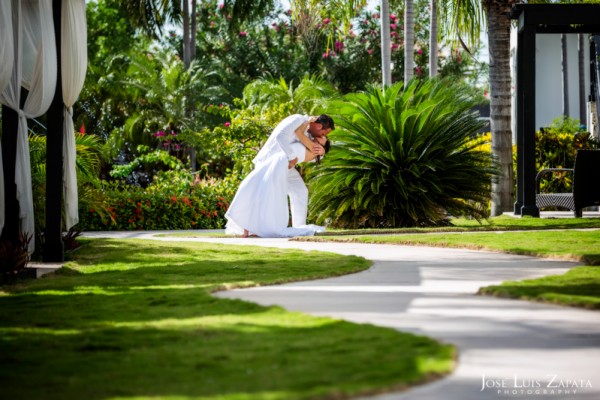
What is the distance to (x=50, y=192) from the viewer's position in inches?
442

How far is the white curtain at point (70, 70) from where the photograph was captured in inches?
453

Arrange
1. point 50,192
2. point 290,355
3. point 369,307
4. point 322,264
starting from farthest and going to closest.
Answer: point 50,192
point 322,264
point 369,307
point 290,355

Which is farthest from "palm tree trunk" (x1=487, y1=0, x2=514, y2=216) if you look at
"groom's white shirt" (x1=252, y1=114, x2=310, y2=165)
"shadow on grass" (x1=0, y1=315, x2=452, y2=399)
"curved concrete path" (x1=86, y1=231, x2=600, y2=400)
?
"shadow on grass" (x1=0, y1=315, x2=452, y2=399)

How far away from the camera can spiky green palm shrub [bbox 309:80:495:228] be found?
51.8ft

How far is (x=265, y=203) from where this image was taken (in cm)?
1519

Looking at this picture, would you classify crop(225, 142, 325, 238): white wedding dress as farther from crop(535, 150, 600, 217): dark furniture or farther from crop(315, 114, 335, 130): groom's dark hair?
crop(535, 150, 600, 217): dark furniture

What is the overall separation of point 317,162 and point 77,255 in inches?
208

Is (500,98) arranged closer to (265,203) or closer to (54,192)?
(265,203)

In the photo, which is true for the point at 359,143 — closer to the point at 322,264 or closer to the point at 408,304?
the point at 322,264

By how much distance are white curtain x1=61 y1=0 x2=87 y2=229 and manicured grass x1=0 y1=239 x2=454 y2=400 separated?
10.6ft

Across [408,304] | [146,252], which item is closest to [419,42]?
[146,252]

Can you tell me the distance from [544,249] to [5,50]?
5.62 m

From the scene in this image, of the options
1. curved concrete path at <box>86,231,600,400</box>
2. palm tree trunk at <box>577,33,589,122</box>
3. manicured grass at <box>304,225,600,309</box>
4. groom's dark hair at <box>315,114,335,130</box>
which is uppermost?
palm tree trunk at <box>577,33,589,122</box>

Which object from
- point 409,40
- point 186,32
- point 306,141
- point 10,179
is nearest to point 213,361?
point 10,179
